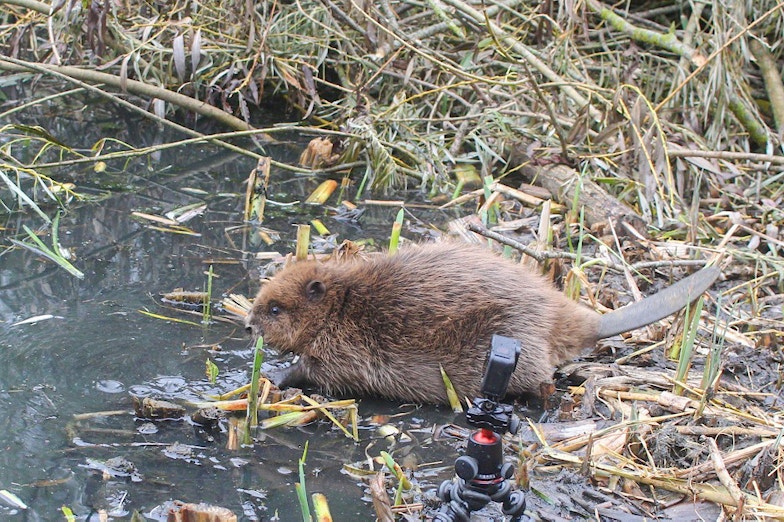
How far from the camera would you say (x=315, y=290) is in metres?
4.15

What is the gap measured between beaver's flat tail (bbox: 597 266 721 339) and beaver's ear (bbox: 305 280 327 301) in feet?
4.01

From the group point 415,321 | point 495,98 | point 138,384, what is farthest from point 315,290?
point 495,98

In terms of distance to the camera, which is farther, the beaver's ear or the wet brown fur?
the beaver's ear

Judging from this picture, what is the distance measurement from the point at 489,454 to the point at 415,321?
55.6 inches

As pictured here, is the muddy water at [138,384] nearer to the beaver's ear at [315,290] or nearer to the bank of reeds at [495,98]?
the beaver's ear at [315,290]

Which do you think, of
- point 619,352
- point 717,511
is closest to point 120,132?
point 619,352

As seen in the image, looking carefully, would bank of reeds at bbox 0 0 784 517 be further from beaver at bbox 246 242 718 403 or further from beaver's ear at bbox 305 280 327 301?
beaver's ear at bbox 305 280 327 301

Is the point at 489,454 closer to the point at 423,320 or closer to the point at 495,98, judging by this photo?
the point at 423,320

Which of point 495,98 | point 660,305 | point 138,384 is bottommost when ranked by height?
point 138,384

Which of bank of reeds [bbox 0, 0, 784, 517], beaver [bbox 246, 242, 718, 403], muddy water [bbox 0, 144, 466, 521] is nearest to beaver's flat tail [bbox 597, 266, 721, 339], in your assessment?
beaver [bbox 246, 242, 718, 403]

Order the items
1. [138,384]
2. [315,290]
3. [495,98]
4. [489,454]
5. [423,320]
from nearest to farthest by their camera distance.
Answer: [489,454] < [138,384] < [423,320] < [315,290] < [495,98]

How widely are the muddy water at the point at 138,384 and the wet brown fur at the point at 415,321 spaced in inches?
6.3

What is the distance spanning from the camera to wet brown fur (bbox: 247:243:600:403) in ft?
12.6

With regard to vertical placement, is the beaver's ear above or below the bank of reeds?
below
